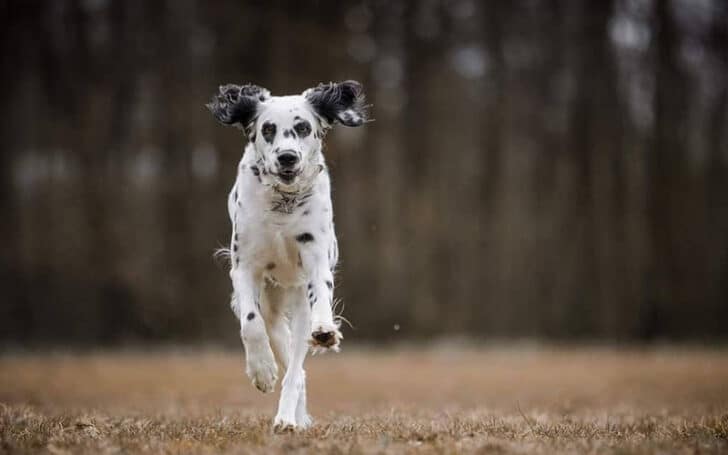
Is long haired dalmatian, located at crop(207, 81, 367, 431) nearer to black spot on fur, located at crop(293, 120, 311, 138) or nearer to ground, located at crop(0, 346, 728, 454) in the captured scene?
black spot on fur, located at crop(293, 120, 311, 138)

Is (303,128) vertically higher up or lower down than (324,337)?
higher up

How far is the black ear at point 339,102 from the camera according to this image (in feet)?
25.3

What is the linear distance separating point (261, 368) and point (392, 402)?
5.88 metres

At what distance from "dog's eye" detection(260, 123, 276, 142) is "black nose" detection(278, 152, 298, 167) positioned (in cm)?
25

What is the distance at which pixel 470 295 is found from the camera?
28.2 m

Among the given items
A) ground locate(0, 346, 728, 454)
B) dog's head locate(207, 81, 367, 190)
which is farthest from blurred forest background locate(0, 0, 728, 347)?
dog's head locate(207, 81, 367, 190)

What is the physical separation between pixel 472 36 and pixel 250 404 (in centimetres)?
1740

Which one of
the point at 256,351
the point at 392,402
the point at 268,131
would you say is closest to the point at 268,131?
the point at 268,131

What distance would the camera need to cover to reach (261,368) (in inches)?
277

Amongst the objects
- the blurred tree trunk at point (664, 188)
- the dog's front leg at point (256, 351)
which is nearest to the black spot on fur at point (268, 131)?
the dog's front leg at point (256, 351)

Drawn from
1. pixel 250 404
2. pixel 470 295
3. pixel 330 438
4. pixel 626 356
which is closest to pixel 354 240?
pixel 470 295

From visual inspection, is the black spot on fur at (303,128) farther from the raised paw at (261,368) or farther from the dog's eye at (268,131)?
the raised paw at (261,368)

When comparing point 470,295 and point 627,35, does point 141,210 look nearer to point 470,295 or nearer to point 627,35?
point 470,295

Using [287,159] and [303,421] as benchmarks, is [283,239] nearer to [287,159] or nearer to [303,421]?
[287,159]
